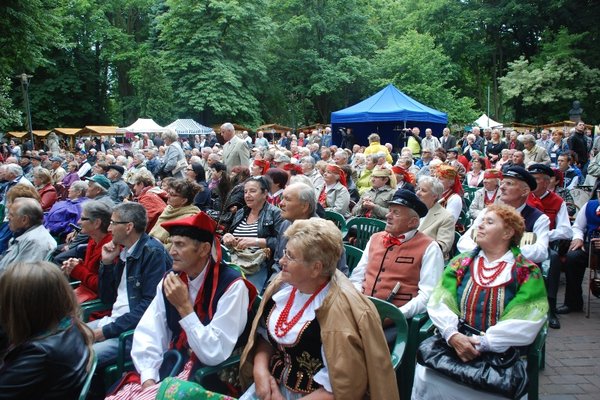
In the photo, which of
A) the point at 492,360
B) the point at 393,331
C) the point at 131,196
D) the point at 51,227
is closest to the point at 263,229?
the point at 393,331

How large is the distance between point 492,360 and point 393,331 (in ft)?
1.92

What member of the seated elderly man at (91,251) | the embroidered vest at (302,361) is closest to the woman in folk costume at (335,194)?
the seated elderly man at (91,251)

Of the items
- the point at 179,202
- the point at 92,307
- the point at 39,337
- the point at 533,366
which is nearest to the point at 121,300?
the point at 92,307

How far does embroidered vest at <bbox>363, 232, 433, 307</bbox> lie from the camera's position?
327 centimetres

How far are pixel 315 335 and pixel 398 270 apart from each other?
1.29 metres

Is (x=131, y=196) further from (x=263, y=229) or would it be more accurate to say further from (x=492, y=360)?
(x=492, y=360)

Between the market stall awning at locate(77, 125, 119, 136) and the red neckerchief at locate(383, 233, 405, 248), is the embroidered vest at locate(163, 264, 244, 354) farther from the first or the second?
the market stall awning at locate(77, 125, 119, 136)

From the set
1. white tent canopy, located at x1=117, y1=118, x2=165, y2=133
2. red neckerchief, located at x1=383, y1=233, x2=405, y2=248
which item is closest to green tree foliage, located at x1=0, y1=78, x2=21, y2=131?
white tent canopy, located at x1=117, y1=118, x2=165, y2=133

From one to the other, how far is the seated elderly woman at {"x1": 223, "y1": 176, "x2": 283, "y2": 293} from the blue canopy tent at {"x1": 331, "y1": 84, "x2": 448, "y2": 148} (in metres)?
12.9

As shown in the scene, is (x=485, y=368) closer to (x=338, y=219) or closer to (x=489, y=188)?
(x=338, y=219)

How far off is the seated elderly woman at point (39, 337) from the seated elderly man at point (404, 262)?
1.91 metres

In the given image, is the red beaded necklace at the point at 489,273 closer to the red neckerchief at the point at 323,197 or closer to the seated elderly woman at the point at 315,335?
the seated elderly woman at the point at 315,335

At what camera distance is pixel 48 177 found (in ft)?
24.1

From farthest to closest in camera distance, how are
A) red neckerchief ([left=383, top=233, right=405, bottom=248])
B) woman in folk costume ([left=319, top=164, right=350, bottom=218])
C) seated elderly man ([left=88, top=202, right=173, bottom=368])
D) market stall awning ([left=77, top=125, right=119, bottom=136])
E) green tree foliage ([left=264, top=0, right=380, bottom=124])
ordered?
green tree foliage ([left=264, top=0, right=380, bottom=124]) → market stall awning ([left=77, top=125, right=119, bottom=136]) → woman in folk costume ([left=319, top=164, right=350, bottom=218]) → red neckerchief ([left=383, top=233, right=405, bottom=248]) → seated elderly man ([left=88, top=202, right=173, bottom=368])
